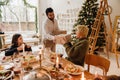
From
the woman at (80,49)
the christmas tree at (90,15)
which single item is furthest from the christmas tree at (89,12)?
the woman at (80,49)

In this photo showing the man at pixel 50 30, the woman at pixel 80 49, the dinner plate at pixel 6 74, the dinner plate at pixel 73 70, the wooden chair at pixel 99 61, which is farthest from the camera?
the man at pixel 50 30

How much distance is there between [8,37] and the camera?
607 centimetres

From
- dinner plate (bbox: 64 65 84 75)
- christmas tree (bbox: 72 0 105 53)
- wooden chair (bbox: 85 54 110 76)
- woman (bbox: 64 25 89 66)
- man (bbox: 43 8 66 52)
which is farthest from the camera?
christmas tree (bbox: 72 0 105 53)

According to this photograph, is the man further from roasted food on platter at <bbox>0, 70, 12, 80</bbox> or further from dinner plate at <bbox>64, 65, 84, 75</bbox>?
roasted food on platter at <bbox>0, 70, 12, 80</bbox>

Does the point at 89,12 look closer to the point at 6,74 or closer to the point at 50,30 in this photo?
the point at 50,30

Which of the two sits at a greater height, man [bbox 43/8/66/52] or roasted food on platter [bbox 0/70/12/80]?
man [bbox 43/8/66/52]

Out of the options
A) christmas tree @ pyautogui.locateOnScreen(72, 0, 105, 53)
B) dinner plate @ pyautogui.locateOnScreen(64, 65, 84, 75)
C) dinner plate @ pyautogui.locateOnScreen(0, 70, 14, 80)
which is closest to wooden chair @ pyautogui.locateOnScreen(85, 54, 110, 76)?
dinner plate @ pyautogui.locateOnScreen(64, 65, 84, 75)

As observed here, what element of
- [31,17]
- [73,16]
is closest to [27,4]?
[31,17]

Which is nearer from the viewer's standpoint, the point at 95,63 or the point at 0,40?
the point at 95,63

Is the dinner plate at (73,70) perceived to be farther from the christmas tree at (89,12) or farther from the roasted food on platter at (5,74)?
the christmas tree at (89,12)

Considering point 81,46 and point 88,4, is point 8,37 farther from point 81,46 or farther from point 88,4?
point 81,46

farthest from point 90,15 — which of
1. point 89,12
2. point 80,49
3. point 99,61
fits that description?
point 99,61

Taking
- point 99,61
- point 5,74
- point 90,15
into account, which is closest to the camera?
point 5,74

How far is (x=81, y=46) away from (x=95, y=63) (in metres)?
0.35
